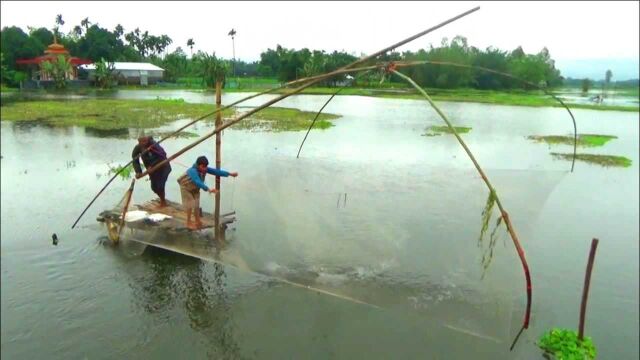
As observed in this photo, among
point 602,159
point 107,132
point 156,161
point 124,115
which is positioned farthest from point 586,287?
point 124,115

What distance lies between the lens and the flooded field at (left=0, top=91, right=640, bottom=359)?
→ 463 cm

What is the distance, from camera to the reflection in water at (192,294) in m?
4.71

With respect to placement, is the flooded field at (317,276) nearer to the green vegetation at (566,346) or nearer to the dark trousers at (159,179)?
the green vegetation at (566,346)

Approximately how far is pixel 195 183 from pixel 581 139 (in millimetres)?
19318

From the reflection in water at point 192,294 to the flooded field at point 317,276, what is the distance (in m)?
0.02

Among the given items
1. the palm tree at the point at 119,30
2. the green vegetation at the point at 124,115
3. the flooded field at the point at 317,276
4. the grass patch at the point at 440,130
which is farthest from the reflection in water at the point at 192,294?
the grass patch at the point at 440,130

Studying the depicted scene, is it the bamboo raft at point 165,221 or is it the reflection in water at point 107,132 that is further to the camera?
the reflection in water at point 107,132

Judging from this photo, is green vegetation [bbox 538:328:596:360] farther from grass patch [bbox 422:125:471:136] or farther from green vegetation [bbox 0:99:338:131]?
grass patch [bbox 422:125:471:136]

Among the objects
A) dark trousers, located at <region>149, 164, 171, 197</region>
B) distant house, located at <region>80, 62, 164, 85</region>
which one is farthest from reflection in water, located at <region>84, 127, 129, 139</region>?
dark trousers, located at <region>149, 164, 171, 197</region>

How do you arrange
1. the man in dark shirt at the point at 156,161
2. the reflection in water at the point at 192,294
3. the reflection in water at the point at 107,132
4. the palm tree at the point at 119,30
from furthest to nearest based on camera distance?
the reflection in water at the point at 107,132 < the palm tree at the point at 119,30 < the man in dark shirt at the point at 156,161 < the reflection in water at the point at 192,294

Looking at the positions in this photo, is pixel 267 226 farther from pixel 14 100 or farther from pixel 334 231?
pixel 14 100

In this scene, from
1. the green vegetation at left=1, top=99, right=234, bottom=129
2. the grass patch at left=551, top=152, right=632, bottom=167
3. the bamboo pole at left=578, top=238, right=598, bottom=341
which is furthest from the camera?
Result: the green vegetation at left=1, top=99, right=234, bottom=129

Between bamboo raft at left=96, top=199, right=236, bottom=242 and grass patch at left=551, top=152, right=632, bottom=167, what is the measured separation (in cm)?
1342

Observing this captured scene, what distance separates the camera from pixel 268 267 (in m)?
5.06
